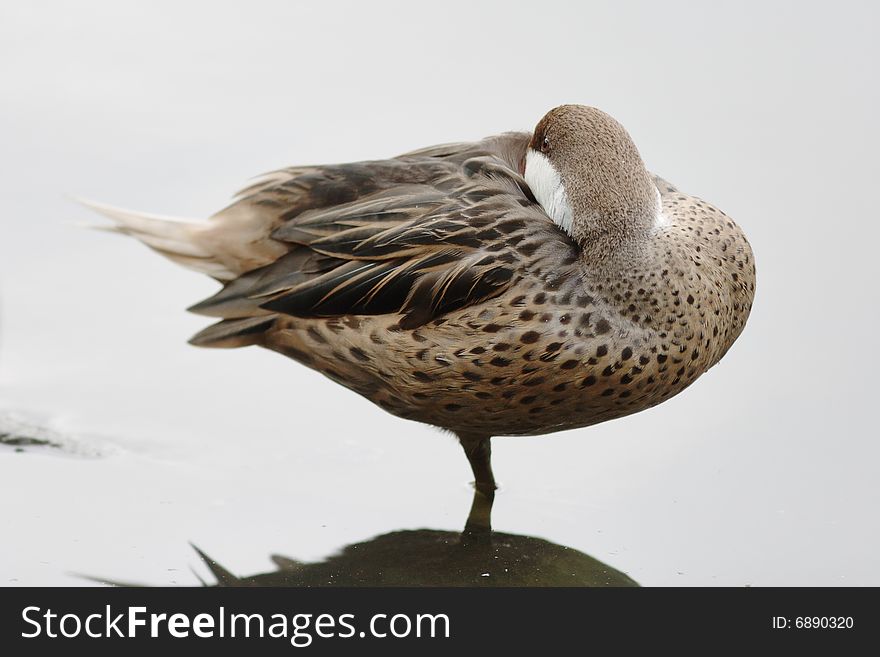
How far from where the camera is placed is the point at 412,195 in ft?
16.0

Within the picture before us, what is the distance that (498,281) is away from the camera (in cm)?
454

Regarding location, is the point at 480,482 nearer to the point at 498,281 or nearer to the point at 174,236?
the point at 498,281

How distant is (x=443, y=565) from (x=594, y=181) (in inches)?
55.4

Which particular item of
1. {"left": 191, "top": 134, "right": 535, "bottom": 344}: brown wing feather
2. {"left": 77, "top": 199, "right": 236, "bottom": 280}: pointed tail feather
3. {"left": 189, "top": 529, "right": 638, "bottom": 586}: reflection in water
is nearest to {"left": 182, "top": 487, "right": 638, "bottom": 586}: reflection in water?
{"left": 189, "top": 529, "right": 638, "bottom": 586}: reflection in water

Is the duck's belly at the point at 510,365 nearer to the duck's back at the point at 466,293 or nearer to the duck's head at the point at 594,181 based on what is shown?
the duck's back at the point at 466,293

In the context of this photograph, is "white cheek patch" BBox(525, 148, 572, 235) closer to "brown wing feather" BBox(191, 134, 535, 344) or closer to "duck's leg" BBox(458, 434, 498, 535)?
"brown wing feather" BBox(191, 134, 535, 344)

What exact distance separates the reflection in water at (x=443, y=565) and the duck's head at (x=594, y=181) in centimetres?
113

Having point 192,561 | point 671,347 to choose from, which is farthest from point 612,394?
point 192,561

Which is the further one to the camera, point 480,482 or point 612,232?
point 480,482

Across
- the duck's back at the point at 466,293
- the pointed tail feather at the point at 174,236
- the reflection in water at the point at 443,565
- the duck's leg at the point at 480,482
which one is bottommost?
the reflection in water at the point at 443,565

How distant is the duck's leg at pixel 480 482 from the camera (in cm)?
512

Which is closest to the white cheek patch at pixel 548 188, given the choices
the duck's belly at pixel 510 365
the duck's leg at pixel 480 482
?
the duck's belly at pixel 510 365

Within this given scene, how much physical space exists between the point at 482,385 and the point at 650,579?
0.90m

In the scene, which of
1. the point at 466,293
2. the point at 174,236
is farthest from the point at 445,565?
the point at 174,236
